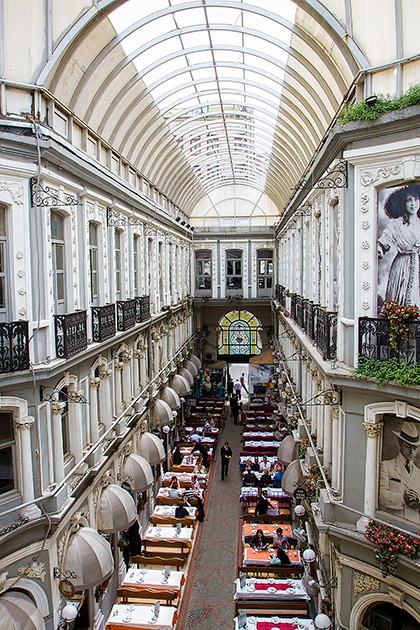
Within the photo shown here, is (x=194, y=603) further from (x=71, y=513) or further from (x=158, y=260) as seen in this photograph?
(x=158, y=260)

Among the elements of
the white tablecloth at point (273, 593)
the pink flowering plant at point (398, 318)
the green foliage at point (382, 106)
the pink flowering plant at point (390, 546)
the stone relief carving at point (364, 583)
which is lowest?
the white tablecloth at point (273, 593)

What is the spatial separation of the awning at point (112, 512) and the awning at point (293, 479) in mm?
4161

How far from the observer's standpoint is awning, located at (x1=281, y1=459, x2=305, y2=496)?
1321cm

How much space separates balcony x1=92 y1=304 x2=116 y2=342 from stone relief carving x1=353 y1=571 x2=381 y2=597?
25.2 ft

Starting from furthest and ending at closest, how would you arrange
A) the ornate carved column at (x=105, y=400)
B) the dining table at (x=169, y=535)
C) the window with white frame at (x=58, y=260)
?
the dining table at (x=169, y=535)
the ornate carved column at (x=105, y=400)
the window with white frame at (x=58, y=260)

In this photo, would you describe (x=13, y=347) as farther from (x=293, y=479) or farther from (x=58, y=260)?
(x=293, y=479)

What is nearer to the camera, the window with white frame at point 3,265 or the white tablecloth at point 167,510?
the window with white frame at point 3,265

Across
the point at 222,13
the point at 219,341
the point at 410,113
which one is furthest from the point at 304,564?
the point at 219,341

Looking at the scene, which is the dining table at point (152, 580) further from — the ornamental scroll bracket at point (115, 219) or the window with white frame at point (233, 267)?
the window with white frame at point (233, 267)

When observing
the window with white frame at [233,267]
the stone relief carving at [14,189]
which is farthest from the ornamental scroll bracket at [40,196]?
the window with white frame at [233,267]

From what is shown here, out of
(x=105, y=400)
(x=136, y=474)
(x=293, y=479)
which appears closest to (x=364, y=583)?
(x=293, y=479)

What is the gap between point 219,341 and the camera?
38062 mm

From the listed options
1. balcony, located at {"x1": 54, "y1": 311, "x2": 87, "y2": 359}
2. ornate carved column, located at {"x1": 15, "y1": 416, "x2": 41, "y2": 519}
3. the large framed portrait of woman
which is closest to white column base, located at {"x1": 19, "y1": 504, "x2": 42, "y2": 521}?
ornate carved column, located at {"x1": 15, "y1": 416, "x2": 41, "y2": 519}

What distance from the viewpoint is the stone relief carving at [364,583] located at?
9133 mm
